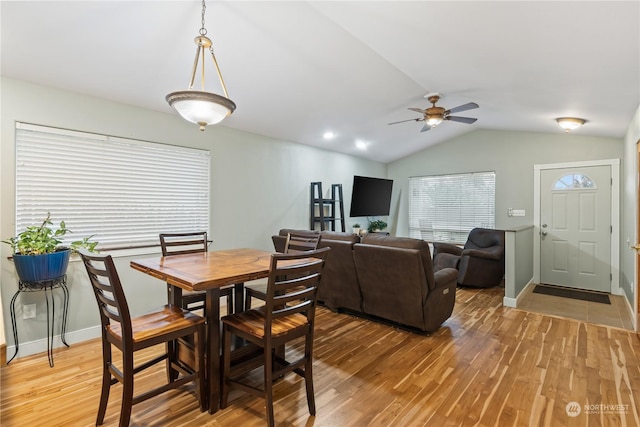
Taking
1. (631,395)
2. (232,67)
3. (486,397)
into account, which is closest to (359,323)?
(486,397)

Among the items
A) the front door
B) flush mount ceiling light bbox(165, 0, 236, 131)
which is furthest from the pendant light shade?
the front door

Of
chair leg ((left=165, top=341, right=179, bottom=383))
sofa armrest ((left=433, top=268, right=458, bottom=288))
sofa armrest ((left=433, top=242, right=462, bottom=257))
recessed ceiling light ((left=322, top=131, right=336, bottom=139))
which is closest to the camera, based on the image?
chair leg ((left=165, top=341, right=179, bottom=383))

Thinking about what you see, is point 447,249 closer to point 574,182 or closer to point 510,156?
point 510,156

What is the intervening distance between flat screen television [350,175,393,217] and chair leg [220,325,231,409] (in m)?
4.31

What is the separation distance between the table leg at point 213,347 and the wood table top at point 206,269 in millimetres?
170

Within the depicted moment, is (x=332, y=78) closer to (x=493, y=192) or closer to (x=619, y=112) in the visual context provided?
(x=619, y=112)

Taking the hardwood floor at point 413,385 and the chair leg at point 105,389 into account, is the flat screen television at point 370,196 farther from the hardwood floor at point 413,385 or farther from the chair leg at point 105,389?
the chair leg at point 105,389

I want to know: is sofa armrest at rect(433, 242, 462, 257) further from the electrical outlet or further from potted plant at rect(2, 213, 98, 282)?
the electrical outlet

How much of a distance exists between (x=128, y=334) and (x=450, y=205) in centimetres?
630

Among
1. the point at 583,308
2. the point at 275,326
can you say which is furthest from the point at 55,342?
the point at 583,308

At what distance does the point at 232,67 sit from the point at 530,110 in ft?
11.9

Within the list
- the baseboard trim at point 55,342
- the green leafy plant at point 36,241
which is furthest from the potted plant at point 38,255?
the baseboard trim at point 55,342

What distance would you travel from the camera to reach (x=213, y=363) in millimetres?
1998

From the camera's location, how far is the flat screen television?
20.0ft
